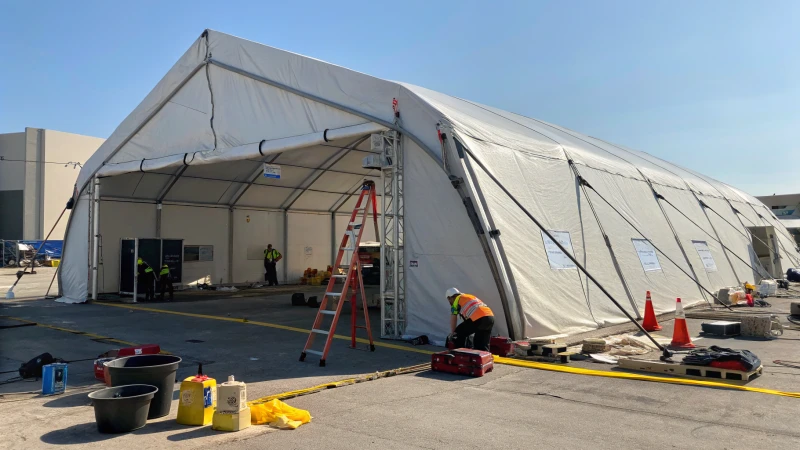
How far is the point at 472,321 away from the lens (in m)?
9.12

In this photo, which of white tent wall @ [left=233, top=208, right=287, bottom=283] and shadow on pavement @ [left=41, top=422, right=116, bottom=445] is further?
white tent wall @ [left=233, top=208, right=287, bottom=283]

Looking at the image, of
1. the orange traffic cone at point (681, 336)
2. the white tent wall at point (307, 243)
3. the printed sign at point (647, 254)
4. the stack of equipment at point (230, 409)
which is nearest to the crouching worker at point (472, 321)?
the orange traffic cone at point (681, 336)

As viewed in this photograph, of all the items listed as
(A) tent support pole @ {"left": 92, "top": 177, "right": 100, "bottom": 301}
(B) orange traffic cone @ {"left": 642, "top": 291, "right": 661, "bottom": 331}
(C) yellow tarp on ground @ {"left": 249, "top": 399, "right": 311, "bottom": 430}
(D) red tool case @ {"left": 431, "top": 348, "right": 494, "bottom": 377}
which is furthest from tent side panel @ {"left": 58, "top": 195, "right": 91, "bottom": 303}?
(B) orange traffic cone @ {"left": 642, "top": 291, "right": 661, "bottom": 331}

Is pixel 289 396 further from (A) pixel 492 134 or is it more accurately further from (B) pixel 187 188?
(B) pixel 187 188

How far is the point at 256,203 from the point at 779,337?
1872cm

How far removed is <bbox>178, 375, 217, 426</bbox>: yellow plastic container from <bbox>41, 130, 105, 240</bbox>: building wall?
158 ft

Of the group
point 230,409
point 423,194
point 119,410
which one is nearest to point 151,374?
point 119,410

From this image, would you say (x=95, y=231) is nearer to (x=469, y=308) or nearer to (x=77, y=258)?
(x=77, y=258)

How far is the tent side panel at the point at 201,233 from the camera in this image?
71.6ft

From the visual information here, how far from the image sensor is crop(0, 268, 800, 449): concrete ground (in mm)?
5340

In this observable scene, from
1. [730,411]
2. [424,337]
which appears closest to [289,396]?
[424,337]

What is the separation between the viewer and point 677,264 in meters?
16.1

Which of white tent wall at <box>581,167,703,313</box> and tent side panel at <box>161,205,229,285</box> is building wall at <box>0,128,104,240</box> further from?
white tent wall at <box>581,167,703,313</box>

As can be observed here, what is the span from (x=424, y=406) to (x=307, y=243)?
2083 centimetres
